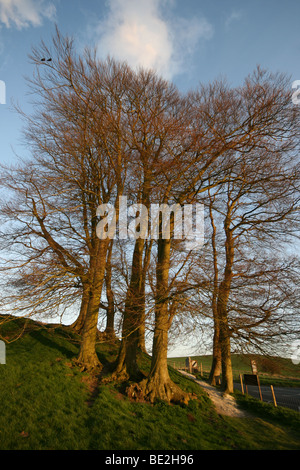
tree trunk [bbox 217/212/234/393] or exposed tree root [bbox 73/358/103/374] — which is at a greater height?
tree trunk [bbox 217/212/234/393]

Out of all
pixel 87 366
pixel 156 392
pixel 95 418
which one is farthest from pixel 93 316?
pixel 95 418

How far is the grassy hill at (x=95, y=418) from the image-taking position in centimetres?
506

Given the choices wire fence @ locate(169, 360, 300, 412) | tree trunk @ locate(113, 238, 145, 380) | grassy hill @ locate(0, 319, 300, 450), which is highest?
tree trunk @ locate(113, 238, 145, 380)

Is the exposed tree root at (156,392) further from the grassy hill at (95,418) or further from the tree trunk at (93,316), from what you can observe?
the tree trunk at (93,316)

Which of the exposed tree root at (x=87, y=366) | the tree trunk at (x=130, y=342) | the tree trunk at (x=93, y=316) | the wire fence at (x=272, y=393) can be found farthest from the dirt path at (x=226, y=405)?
the tree trunk at (x=93, y=316)

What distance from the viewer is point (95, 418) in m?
6.10

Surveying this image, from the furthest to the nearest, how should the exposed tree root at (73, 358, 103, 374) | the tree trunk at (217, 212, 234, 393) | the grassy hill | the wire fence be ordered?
1. the wire fence
2. the exposed tree root at (73, 358, 103, 374)
3. the tree trunk at (217, 212, 234, 393)
4. the grassy hill

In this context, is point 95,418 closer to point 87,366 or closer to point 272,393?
point 87,366

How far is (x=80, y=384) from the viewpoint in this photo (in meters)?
8.14

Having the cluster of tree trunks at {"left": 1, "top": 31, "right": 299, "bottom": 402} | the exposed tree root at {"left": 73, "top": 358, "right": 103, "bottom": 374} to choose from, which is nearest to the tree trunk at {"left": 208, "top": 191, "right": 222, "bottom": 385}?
the cluster of tree trunks at {"left": 1, "top": 31, "right": 299, "bottom": 402}

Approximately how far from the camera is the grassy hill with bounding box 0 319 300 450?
5.06 metres

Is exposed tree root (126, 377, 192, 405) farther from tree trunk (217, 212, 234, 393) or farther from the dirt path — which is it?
tree trunk (217, 212, 234, 393)
